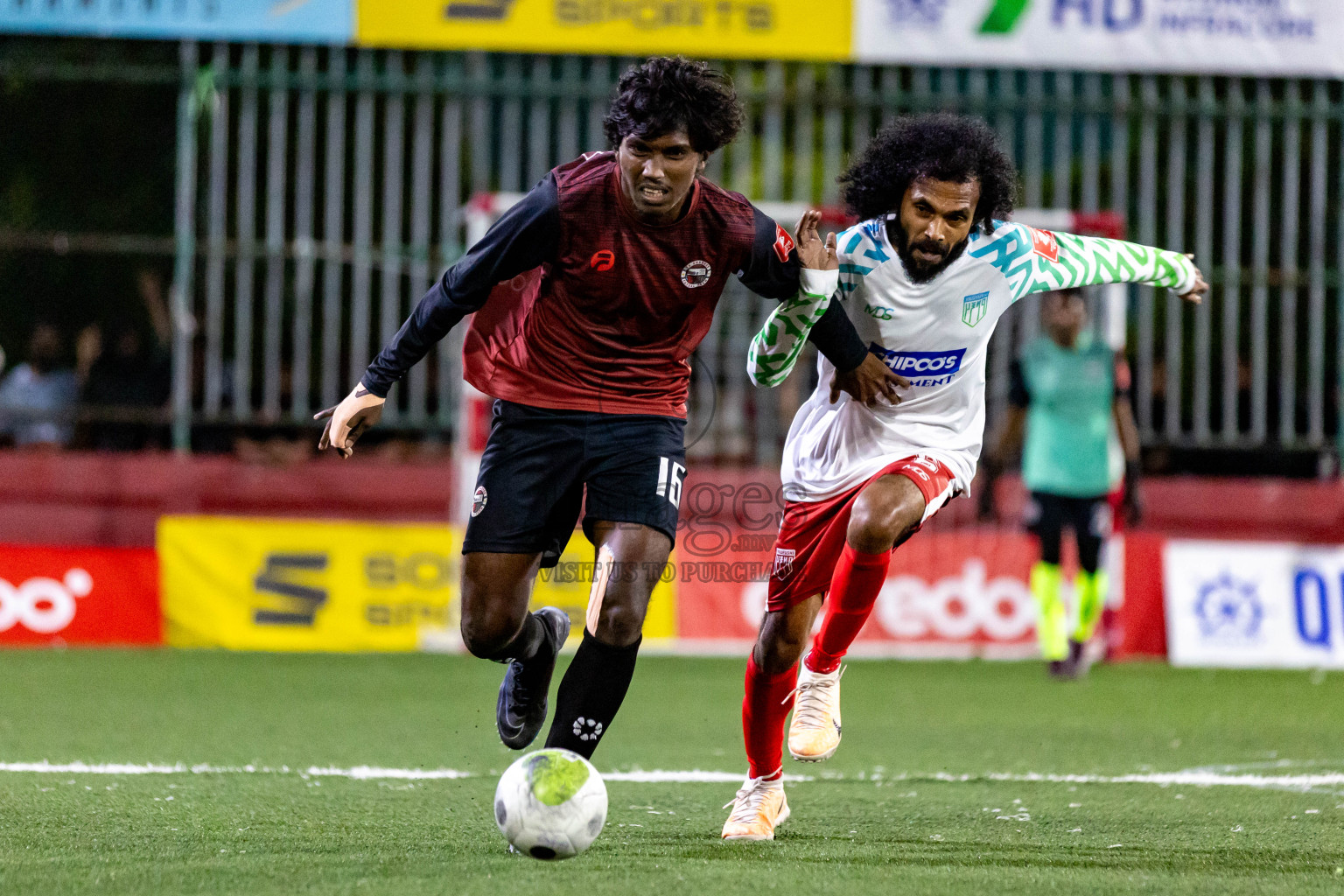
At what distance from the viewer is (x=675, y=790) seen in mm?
6406

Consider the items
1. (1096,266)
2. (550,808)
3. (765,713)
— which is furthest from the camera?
(1096,266)

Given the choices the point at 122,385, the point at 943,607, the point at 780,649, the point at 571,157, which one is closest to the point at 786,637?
the point at 780,649

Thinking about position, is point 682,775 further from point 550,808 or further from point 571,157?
point 571,157

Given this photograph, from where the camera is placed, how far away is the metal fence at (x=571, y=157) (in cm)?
1285

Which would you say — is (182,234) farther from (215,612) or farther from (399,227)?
(215,612)

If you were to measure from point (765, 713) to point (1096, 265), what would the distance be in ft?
6.12

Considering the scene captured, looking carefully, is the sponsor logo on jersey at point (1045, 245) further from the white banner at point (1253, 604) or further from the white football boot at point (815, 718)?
the white banner at point (1253, 604)

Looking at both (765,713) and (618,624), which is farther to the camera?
(765,713)

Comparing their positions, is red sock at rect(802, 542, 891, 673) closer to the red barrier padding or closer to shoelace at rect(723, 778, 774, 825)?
shoelace at rect(723, 778, 774, 825)

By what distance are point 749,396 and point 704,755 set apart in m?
5.71

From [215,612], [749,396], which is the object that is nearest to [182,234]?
[215,612]

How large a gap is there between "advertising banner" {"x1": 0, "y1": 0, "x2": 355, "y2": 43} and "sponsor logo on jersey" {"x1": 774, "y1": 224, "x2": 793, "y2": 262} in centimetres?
762

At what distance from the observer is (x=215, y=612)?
12031 mm

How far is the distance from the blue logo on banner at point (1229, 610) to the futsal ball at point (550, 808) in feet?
28.2
